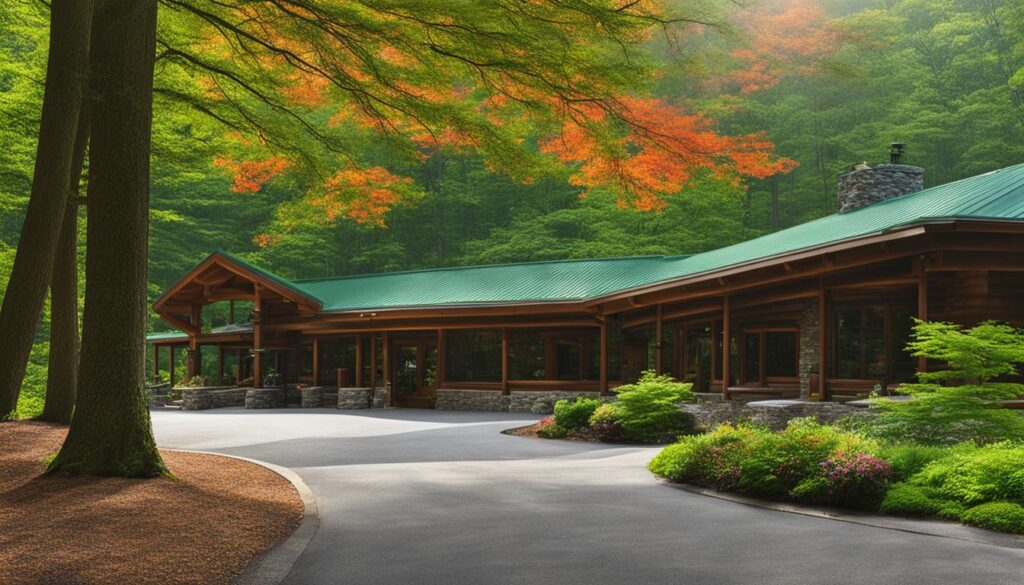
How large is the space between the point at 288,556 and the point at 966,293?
1278cm

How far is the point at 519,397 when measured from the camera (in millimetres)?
26516

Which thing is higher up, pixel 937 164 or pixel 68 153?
pixel 937 164

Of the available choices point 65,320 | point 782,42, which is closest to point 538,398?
point 65,320

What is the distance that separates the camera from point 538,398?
2591cm

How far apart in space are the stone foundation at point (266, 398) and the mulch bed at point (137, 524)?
18.4 metres

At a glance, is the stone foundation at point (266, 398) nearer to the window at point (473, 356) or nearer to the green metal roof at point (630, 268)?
the green metal roof at point (630, 268)

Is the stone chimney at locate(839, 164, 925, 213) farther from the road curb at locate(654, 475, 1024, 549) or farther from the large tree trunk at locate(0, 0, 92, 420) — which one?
the large tree trunk at locate(0, 0, 92, 420)

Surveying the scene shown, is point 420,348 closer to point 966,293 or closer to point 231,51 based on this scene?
point 231,51

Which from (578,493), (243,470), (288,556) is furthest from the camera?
(243,470)

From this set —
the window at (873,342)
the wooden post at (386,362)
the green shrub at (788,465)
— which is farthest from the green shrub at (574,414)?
the wooden post at (386,362)

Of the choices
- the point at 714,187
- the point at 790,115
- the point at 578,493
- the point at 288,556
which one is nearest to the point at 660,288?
the point at 578,493

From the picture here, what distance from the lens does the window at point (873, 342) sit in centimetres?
1672

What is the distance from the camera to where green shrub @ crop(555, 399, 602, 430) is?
1797 cm

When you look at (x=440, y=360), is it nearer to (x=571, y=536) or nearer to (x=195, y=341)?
(x=195, y=341)
